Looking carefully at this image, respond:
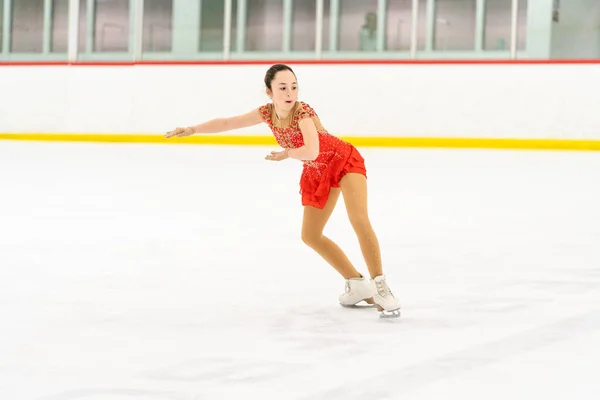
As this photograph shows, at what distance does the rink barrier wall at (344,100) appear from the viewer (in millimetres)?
12727

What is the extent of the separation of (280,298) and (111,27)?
44.7 feet

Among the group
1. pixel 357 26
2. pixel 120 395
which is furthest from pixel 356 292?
pixel 357 26

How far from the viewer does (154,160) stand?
424 inches

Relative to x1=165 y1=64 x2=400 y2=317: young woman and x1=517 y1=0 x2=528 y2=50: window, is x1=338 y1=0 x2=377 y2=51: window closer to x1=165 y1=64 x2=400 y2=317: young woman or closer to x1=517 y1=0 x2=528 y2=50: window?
x1=517 y1=0 x2=528 y2=50: window

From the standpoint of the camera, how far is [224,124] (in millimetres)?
3283

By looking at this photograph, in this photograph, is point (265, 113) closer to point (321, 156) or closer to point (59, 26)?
point (321, 156)

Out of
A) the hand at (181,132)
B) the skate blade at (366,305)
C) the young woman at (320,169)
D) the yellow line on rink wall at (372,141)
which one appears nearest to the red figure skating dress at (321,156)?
the young woman at (320,169)

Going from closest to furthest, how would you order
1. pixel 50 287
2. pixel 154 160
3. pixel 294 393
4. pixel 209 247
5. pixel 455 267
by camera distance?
1. pixel 294 393
2. pixel 50 287
3. pixel 455 267
4. pixel 209 247
5. pixel 154 160

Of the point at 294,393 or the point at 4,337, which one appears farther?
the point at 4,337

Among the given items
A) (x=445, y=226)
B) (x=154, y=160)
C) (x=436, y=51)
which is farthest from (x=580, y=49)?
(x=445, y=226)

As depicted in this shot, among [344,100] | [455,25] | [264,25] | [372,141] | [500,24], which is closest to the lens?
[372,141]

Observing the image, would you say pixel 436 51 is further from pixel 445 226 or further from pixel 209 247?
pixel 209 247

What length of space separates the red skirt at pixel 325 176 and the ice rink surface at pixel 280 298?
365 mm

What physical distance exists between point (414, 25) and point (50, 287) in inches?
469
